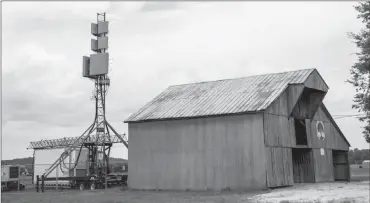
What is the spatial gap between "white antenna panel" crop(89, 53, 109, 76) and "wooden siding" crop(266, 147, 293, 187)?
22.1m

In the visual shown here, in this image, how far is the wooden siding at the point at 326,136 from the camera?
3462cm

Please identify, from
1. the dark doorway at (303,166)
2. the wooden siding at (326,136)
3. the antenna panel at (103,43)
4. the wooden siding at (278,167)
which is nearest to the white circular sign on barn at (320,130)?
the wooden siding at (326,136)

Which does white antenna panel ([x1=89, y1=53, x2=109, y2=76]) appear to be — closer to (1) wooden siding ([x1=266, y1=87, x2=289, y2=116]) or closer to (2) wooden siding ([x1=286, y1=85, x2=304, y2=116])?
(1) wooden siding ([x1=266, y1=87, x2=289, y2=116])

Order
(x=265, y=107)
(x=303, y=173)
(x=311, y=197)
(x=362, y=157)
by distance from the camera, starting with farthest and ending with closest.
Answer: (x=362, y=157) → (x=303, y=173) → (x=265, y=107) → (x=311, y=197)

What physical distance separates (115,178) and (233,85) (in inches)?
570

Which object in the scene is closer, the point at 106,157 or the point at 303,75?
the point at 303,75

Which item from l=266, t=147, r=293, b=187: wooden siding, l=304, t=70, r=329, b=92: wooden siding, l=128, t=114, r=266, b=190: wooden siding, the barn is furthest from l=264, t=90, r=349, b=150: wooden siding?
l=304, t=70, r=329, b=92: wooden siding

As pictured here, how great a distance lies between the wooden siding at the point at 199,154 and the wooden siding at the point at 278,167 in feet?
1.83

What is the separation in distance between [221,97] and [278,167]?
23.4 feet

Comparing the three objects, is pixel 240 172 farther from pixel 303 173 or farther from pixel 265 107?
pixel 303 173

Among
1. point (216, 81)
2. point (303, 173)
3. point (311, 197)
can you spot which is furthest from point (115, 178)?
point (311, 197)

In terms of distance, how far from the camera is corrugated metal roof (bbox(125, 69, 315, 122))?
3020 centimetres

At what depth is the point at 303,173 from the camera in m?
34.2

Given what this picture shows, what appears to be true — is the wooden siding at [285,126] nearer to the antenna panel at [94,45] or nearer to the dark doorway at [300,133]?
the dark doorway at [300,133]
